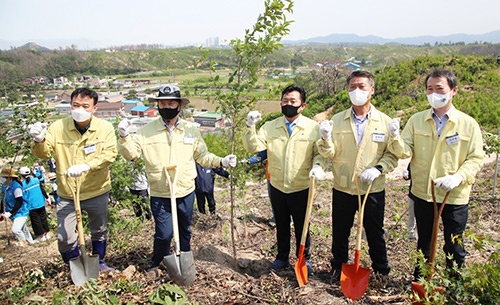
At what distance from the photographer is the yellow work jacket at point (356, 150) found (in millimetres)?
3119

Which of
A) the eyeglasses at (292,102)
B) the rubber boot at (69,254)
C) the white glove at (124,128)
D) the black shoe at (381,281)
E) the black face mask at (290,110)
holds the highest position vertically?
the eyeglasses at (292,102)

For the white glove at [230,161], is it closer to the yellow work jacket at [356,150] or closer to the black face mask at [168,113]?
the black face mask at [168,113]

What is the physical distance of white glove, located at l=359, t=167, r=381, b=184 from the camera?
2.95 m

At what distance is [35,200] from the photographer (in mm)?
5996

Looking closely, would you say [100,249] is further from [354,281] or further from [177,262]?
[354,281]

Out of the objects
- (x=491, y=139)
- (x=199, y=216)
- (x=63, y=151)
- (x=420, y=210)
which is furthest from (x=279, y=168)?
(x=491, y=139)

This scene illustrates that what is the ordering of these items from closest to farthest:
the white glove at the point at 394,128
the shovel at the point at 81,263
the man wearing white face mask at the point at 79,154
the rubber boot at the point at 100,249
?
the white glove at the point at 394,128 → the shovel at the point at 81,263 → the man wearing white face mask at the point at 79,154 → the rubber boot at the point at 100,249

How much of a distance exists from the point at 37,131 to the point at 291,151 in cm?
230

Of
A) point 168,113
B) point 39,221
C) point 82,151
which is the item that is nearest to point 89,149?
point 82,151

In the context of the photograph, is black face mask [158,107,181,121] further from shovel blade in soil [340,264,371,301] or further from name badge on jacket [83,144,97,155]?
shovel blade in soil [340,264,371,301]

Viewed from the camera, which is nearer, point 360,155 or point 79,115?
point 360,155

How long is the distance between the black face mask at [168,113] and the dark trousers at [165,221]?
80 cm

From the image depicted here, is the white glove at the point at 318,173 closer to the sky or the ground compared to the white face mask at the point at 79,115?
closer to the ground

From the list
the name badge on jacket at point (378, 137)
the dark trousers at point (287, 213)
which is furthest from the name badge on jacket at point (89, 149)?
the name badge on jacket at point (378, 137)
